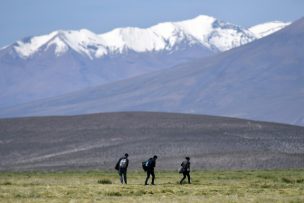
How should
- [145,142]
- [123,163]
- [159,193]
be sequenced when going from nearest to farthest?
[159,193] < [123,163] < [145,142]

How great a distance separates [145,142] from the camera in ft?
383

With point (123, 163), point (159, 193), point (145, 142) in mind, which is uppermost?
point (145, 142)

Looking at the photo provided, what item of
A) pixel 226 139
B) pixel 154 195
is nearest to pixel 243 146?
pixel 226 139

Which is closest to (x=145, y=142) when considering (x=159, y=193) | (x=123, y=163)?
(x=123, y=163)

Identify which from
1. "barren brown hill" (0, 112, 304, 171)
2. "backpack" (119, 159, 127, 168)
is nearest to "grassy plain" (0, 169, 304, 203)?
"backpack" (119, 159, 127, 168)

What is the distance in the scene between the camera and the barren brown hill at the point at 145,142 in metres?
96.6

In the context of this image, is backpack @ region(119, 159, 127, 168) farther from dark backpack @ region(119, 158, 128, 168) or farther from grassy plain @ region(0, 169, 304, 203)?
grassy plain @ region(0, 169, 304, 203)

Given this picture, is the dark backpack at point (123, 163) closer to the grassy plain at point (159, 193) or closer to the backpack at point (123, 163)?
the backpack at point (123, 163)

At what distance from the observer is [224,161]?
94.7 m

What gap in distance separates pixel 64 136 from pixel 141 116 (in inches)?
790

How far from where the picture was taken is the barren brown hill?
317ft

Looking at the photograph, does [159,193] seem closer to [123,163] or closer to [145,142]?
[123,163]

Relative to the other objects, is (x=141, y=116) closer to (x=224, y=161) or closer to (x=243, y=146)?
(x=243, y=146)

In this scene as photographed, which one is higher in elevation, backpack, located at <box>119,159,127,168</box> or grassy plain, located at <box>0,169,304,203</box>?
backpack, located at <box>119,159,127,168</box>
